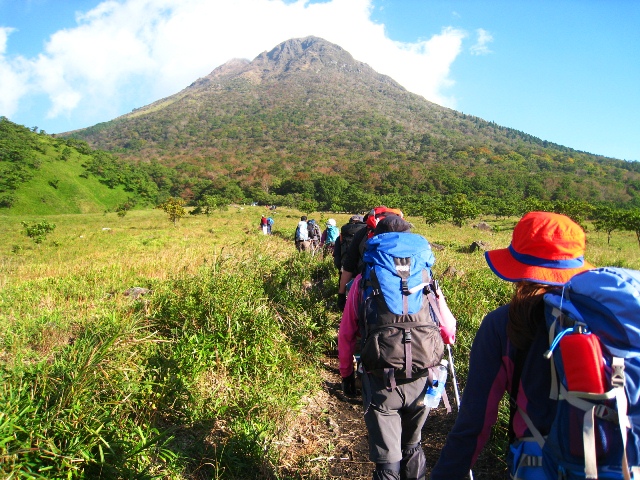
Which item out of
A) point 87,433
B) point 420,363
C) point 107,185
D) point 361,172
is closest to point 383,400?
point 420,363

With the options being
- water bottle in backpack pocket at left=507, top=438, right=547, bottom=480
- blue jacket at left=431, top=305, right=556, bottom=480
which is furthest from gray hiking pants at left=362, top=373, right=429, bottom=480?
water bottle in backpack pocket at left=507, top=438, right=547, bottom=480

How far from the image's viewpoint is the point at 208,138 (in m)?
149

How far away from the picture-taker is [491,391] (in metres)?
1.27

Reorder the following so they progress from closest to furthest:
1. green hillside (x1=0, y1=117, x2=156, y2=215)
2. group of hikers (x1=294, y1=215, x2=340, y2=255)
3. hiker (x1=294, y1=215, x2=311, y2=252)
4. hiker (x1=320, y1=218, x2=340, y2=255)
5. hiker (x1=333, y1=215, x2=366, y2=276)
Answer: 1. hiker (x1=333, y1=215, x2=366, y2=276)
2. hiker (x1=320, y1=218, x2=340, y2=255)
3. group of hikers (x1=294, y1=215, x2=340, y2=255)
4. hiker (x1=294, y1=215, x2=311, y2=252)
5. green hillside (x1=0, y1=117, x2=156, y2=215)

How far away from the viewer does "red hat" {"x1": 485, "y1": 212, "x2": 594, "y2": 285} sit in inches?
47.4

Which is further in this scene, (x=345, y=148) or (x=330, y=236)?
(x=345, y=148)

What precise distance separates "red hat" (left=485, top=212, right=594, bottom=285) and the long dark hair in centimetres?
3

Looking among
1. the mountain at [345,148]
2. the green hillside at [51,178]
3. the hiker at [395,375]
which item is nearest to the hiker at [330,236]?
the hiker at [395,375]

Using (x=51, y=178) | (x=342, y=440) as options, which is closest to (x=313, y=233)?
(x=342, y=440)

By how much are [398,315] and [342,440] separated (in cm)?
156

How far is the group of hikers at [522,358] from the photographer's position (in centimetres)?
85

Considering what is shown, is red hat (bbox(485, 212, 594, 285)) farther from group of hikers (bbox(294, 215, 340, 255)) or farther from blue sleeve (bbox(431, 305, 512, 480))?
group of hikers (bbox(294, 215, 340, 255))

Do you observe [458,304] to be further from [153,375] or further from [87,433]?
[87,433]

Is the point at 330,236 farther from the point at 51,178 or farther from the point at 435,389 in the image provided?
the point at 51,178
